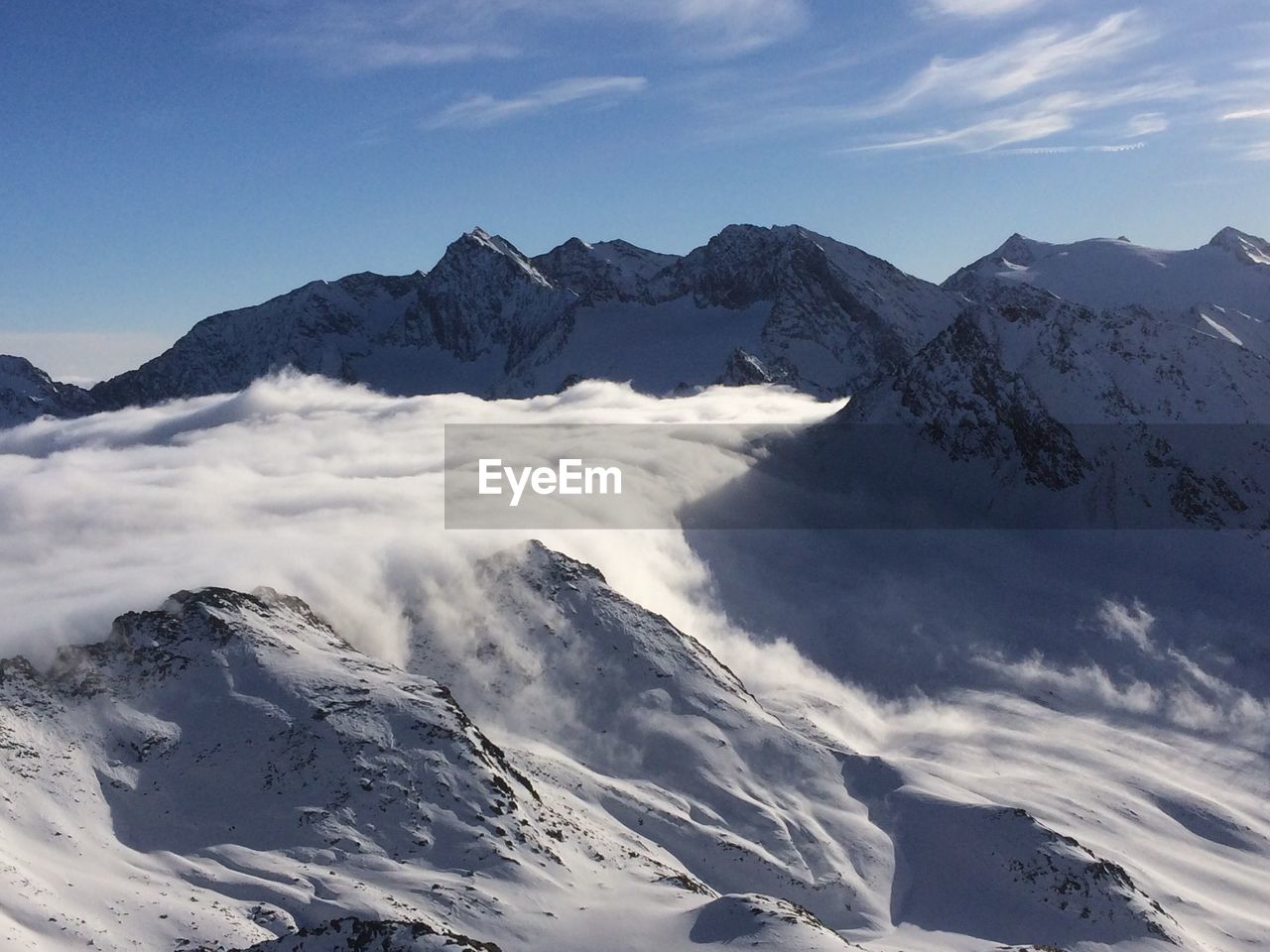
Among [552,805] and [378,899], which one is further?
[552,805]

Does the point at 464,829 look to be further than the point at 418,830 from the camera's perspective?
Yes

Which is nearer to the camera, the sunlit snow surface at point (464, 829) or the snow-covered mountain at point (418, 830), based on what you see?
the snow-covered mountain at point (418, 830)

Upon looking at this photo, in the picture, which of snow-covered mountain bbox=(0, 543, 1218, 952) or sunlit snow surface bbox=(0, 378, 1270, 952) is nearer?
snow-covered mountain bbox=(0, 543, 1218, 952)

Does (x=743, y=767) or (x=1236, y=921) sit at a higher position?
(x=743, y=767)

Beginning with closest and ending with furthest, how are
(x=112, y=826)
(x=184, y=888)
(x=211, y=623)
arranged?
(x=184, y=888)
(x=112, y=826)
(x=211, y=623)

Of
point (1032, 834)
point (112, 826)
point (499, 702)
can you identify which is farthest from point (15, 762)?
point (1032, 834)

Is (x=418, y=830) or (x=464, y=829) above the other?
(x=418, y=830)

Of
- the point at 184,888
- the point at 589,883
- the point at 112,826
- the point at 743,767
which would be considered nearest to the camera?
the point at 184,888

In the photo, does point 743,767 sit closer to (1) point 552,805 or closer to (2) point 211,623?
(1) point 552,805
